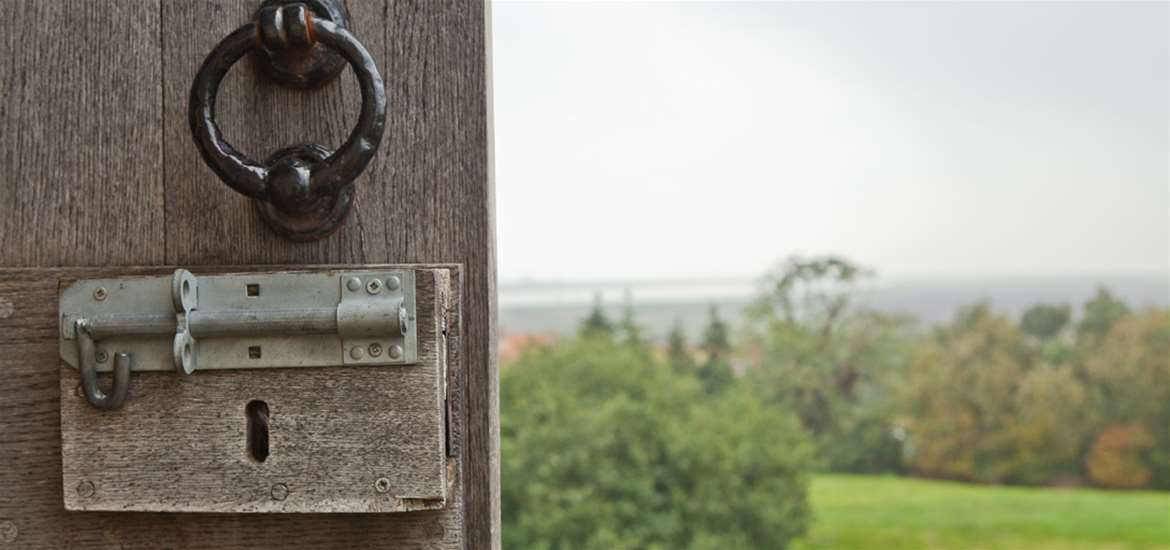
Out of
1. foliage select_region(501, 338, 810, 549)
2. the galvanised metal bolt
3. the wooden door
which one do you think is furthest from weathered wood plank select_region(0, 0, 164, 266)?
foliage select_region(501, 338, 810, 549)

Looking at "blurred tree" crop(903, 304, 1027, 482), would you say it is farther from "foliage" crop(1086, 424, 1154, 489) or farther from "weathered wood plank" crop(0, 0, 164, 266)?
"weathered wood plank" crop(0, 0, 164, 266)

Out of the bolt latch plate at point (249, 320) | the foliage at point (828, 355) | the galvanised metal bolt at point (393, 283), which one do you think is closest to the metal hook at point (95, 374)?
the bolt latch plate at point (249, 320)

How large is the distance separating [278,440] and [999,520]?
3073 millimetres

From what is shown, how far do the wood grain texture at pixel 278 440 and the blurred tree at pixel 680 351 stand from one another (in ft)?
9.08

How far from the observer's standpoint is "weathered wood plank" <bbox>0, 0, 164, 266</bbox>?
0.55m

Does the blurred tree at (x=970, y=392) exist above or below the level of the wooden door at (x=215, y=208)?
below

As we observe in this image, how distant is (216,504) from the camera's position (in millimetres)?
518

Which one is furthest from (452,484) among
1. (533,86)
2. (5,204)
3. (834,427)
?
(834,427)

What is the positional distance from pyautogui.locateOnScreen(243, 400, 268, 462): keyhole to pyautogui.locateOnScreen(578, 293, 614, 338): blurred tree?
2593 millimetres

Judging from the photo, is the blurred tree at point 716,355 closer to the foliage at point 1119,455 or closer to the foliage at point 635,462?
the foliage at point 635,462

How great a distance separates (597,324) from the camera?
10.3 feet

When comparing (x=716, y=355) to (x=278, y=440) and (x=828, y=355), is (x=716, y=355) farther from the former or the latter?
(x=278, y=440)

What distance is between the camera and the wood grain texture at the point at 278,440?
0.51 metres

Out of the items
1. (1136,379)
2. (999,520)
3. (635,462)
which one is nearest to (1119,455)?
(1136,379)
